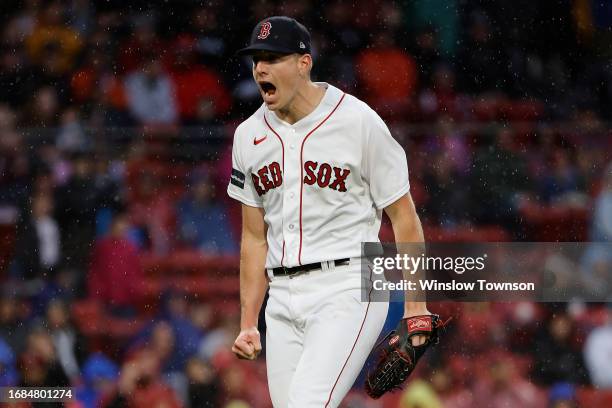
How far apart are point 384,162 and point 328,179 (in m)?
0.20

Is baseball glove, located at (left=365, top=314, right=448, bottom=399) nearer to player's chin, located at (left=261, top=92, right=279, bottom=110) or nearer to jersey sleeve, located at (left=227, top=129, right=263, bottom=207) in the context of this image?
jersey sleeve, located at (left=227, top=129, right=263, bottom=207)

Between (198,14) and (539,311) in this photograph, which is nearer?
(539,311)

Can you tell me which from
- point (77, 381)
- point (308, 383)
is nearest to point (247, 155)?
point (308, 383)

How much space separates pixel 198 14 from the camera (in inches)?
458

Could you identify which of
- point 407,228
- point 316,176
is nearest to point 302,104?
point 316,176

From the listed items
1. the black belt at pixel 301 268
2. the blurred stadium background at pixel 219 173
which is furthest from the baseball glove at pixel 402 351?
the blurred stadium background at pixel 219 173

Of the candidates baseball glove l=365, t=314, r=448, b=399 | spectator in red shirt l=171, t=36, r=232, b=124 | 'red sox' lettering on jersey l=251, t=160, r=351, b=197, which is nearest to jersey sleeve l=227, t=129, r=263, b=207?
'red sox' lettering on jersey l=251, t=160, r=351, b=197

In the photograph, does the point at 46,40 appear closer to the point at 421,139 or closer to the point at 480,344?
the point at 421,139

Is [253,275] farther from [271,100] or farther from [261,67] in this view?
[261,67]

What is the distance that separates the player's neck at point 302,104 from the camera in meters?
3.99

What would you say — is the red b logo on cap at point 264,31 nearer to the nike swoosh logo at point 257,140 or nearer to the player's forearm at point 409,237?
the nike swoosh logo at point 257,140

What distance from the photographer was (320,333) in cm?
379

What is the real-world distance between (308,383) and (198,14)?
840cm

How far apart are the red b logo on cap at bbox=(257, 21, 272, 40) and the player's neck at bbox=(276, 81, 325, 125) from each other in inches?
9.0
